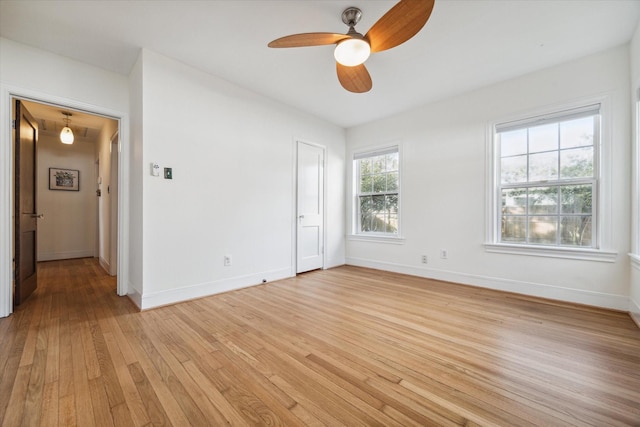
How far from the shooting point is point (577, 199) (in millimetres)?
2854

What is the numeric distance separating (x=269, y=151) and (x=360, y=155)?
1855 millimetres

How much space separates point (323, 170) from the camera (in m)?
4.54

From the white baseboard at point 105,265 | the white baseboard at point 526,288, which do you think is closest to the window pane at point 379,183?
the white baseboard at point 526,288

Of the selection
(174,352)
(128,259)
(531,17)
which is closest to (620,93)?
(531,17)

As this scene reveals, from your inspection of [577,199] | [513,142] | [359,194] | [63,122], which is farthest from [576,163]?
[63,122]

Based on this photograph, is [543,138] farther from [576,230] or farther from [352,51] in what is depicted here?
[352,51]

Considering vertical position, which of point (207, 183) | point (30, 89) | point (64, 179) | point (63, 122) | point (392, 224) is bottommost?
point (392, 224)

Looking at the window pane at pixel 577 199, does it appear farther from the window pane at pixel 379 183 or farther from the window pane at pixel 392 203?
the window pane at pixel 379 183

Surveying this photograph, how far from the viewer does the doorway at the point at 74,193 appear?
4.50m

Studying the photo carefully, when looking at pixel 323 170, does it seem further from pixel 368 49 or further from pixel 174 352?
pixel 174 352

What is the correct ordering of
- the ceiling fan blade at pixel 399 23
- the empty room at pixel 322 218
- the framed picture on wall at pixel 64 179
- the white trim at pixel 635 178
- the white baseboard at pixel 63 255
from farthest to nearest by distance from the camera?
the framed picture on wall at pixel 64 179 < the white baseboard at pixel 63 255 < the white trim at pixel 635 178 < the ceiling fan blade at pixel 399 23 < the empty room at pixel 322 218

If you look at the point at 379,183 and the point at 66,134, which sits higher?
the point at 66,134

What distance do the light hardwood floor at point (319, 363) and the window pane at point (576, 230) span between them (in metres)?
0.70

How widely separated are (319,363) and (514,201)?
10.2 feet
